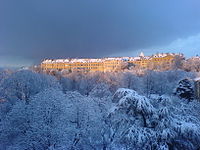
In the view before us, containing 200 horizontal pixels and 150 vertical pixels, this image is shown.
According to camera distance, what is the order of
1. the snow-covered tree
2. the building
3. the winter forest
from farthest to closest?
the building → the snow-covered tree → the winter forest

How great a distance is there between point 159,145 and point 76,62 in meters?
118

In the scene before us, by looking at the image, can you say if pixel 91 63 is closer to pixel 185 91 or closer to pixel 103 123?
pixel 185 91

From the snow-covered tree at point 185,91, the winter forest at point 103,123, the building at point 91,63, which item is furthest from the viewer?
the building at point 91,63

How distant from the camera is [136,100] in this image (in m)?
9.74

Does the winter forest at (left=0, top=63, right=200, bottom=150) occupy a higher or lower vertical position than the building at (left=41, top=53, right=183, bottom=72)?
lower

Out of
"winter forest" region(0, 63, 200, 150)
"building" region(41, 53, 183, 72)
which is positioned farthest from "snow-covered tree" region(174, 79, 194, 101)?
"building" region(41, 53, 183, 72)

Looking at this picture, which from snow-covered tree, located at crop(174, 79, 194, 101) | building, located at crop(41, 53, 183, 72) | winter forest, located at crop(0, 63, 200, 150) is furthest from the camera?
building, located at crop(41, 53, 183, 72)

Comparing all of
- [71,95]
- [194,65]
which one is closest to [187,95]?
[71,95]

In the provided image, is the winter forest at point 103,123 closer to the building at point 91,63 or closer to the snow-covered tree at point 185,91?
the snow-covered tree at point 185,91

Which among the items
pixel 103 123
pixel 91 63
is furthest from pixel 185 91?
pixel 91 63

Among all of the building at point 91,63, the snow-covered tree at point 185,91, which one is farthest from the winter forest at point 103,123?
the building at point 91,63

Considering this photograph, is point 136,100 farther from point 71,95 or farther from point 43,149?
point 71,95

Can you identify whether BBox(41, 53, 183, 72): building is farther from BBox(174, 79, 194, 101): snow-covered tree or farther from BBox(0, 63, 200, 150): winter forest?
BBox(0, 63, 200, 150): winter forest

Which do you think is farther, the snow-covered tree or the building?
the building
